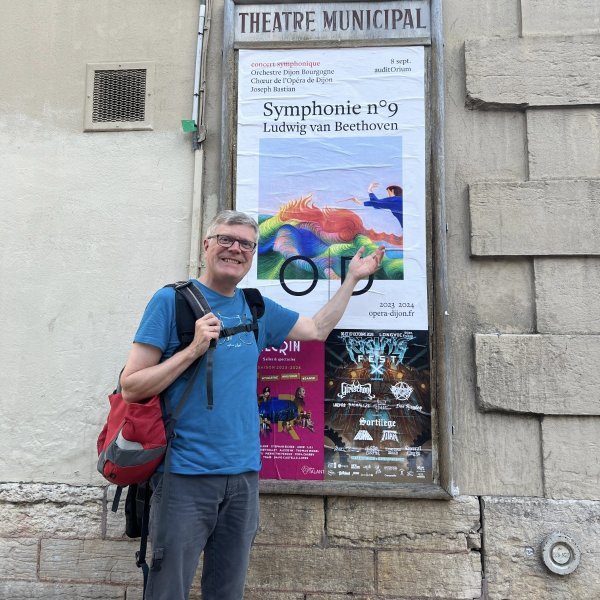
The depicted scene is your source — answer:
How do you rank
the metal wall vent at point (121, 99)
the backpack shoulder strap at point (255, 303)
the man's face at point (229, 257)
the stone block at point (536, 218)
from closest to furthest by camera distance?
the man's face at point (229, 257) < the backpack shoulder strap at point (255, 303) < the stone block at point (536, 218) < the metal wall vent at point (121, 99)

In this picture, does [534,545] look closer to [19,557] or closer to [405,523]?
[405,523]

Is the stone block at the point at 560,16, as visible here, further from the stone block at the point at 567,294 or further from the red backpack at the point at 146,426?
the red backpack at the point at 146,426

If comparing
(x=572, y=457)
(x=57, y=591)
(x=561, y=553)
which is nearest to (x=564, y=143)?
(x=572, y=457)

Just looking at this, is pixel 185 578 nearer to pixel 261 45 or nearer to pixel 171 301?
pixel 171 301

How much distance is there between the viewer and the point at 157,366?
225 centimetres

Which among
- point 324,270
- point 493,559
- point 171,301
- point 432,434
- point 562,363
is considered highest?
point 324,270

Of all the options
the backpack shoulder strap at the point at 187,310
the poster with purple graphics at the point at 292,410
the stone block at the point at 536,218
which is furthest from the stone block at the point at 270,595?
the stone block at the point at 536,218

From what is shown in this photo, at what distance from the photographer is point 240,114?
3.45 metres

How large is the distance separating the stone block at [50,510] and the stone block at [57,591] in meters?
0.27

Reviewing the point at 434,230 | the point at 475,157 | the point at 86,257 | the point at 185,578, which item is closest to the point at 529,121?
the point at 475,157

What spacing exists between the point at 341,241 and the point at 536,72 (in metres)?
1.50

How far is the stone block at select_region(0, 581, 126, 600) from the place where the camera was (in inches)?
125

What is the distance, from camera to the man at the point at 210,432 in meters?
2.24

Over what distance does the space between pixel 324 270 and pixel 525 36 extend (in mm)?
1825
